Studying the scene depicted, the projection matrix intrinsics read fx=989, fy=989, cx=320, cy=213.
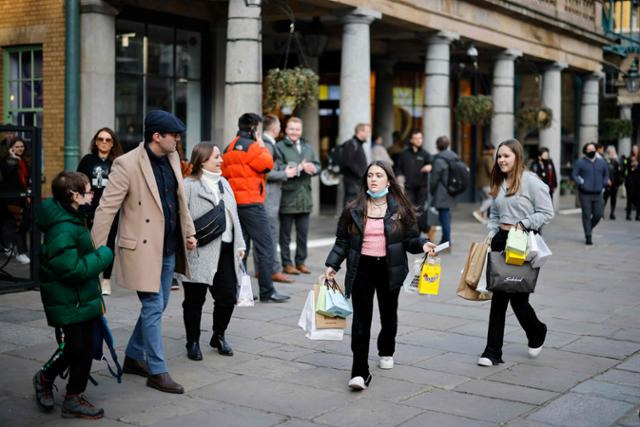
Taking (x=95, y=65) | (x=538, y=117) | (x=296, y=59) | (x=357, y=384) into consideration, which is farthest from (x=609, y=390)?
(x=538, y=117)

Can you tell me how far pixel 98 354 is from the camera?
618 centimetres

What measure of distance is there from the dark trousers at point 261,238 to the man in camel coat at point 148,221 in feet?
11.2

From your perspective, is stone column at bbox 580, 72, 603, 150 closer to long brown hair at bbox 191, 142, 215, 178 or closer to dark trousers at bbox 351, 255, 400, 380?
long brown hair at bbox 191, 142, 215, 178

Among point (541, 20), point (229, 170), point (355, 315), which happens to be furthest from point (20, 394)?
point (541, 20)

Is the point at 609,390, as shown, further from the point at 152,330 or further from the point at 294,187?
the point at 294,187

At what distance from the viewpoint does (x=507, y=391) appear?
6.79m

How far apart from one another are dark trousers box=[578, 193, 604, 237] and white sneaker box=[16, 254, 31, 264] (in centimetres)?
992

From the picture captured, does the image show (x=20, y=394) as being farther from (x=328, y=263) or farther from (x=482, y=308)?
(x=482, y=308)

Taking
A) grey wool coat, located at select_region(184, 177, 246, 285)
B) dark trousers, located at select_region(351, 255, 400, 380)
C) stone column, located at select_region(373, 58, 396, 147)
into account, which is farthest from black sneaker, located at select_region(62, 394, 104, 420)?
stone column, located at select_region(373, 58, 396, 147)

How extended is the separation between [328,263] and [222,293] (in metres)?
1.27

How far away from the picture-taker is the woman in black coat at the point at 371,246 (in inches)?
268

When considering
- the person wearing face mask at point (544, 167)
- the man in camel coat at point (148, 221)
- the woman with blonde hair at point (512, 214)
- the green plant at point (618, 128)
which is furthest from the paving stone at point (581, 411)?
the green plant at point (618, 128)

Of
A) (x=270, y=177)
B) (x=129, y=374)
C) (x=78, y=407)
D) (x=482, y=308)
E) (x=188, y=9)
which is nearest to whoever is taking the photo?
(x=78, y=407)

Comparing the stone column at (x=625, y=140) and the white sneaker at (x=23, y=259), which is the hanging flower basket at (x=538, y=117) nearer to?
the stone column at (x=625, y=140)
